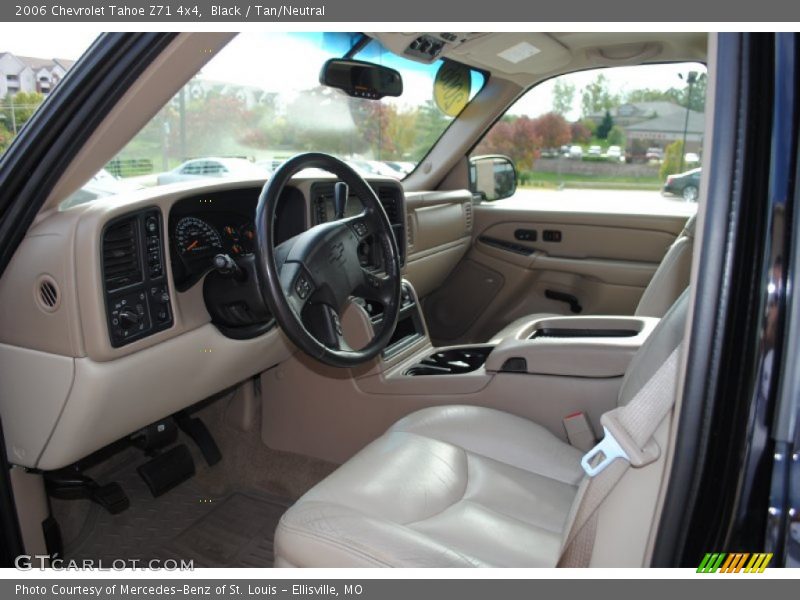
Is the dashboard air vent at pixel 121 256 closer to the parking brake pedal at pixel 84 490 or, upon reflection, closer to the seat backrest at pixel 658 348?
the parking brake pedal at pixel 84 490

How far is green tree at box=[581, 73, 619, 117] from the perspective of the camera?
3.27m

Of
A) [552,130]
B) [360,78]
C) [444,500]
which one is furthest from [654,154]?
[444,500]

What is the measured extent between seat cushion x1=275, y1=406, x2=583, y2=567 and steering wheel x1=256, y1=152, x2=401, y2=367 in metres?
0.29

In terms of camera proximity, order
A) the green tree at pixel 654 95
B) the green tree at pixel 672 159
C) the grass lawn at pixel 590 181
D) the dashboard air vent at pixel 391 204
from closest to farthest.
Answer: the dashboard air vent at pixel 391 204, the green tree at pixel 654 95, the green tree at pixel 672 159, the grass lawn at pixel 590 181

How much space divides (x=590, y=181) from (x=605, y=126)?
350mm

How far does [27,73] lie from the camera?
1.50m

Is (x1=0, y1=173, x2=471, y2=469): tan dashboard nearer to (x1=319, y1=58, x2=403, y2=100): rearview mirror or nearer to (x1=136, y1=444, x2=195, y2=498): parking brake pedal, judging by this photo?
(x1=136, y1=444, x2=195, y2=498): parking brake pedal

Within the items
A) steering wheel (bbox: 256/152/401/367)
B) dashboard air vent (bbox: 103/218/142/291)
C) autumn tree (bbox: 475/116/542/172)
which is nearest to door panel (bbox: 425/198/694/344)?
autumn tree (bbox: 475/116/542/172)

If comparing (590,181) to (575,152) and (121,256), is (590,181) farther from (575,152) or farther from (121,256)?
(121,256)

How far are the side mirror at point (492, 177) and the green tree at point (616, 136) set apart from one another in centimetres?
68

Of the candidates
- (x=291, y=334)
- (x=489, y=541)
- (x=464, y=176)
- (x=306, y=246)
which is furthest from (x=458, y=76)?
(x=489, y=541)

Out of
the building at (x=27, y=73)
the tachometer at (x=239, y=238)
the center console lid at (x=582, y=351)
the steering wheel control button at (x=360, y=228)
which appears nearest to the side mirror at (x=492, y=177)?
the center console lid at (x=582, y=351)

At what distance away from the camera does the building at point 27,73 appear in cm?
143

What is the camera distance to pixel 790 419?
2.53 ft
